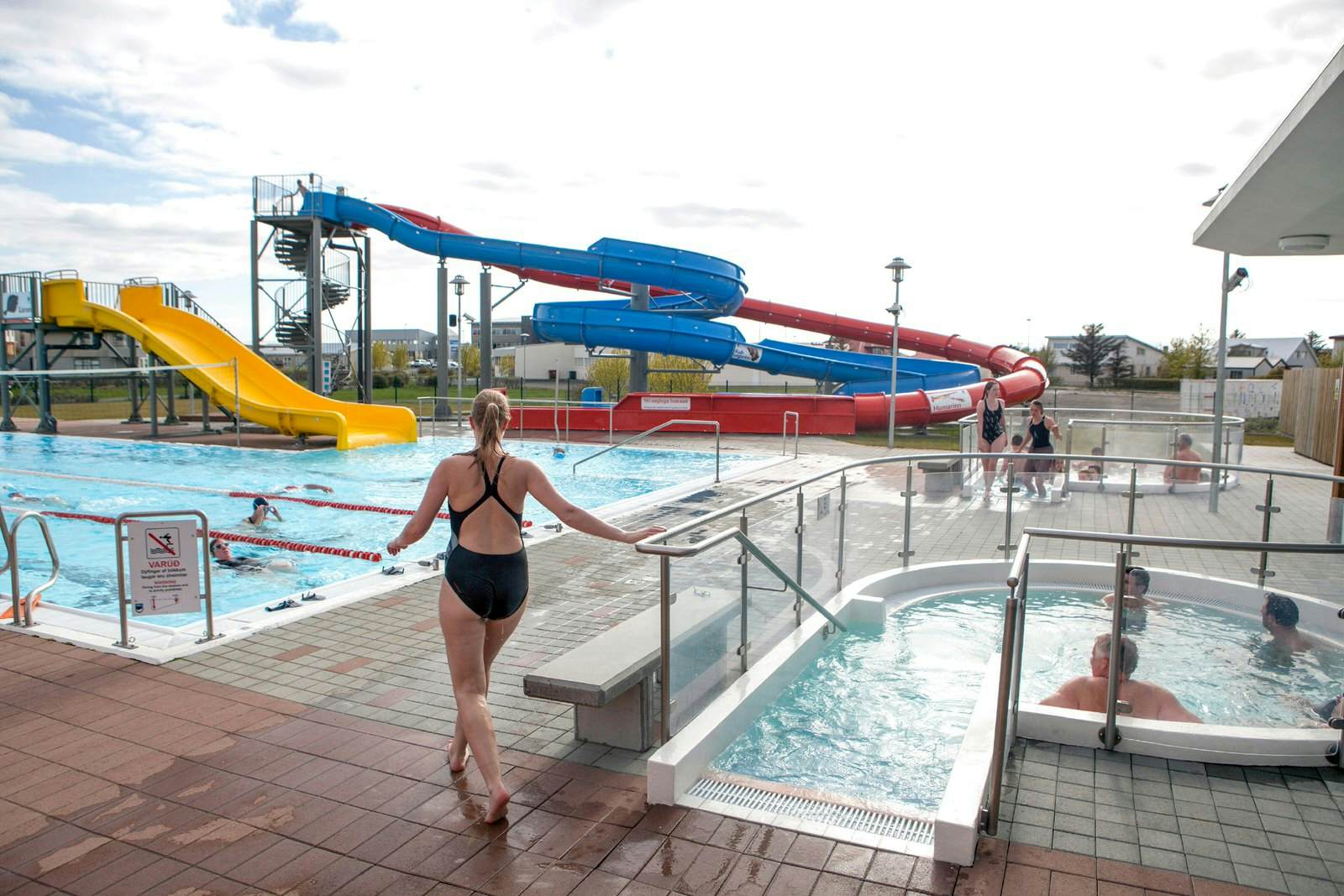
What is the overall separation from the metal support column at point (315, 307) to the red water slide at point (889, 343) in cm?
326

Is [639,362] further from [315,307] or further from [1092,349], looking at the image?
[1092,349]

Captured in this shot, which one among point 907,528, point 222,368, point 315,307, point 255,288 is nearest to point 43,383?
point 222,368

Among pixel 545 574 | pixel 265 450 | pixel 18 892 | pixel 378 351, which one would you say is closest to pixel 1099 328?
pixel 378 351

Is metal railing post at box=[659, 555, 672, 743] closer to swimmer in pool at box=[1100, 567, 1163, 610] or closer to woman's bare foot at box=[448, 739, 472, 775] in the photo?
woman's bare foot at box=[448, 739, 472, 775]

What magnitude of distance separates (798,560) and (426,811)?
11.2 ft

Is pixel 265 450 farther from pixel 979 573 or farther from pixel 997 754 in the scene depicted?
pixel 997 754

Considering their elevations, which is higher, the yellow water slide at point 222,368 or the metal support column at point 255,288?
the metal support column at point 255,288

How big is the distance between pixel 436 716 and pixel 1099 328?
79252 mm

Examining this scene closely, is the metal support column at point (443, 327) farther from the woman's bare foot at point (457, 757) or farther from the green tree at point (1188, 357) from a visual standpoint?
the green tree at point (1188, 357)

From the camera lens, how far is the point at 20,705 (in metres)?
4.77

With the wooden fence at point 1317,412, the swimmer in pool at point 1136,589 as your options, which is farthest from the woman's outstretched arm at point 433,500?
the wooden fence at point 1317,412

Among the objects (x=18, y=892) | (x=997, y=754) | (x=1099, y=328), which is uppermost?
(x=1099, y=328)

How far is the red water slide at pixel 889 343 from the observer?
2555 cm

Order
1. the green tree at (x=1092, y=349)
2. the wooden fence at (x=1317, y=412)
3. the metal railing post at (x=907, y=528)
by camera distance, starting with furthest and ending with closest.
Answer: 1. the green tree at (x=1092, y=349)
2. the wooden fence at (x=1317, y=412)
3. the metal railing post at (x=907, y=528)
